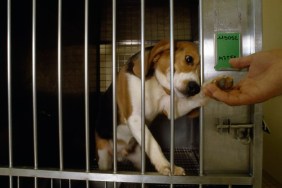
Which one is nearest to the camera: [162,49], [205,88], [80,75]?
[205,88]

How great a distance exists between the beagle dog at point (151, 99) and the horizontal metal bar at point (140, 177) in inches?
0.9

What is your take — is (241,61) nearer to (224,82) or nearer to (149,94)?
(224,82)

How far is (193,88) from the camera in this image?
75 cm

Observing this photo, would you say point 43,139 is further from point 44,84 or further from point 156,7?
point 156,7

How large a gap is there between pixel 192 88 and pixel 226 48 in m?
0.15

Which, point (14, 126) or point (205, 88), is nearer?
point (205, 88)

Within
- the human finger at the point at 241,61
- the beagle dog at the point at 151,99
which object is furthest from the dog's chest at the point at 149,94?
the human finger at the point at 241,61

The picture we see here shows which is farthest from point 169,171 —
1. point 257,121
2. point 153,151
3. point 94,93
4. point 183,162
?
point 94,93

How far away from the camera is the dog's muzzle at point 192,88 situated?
749mm

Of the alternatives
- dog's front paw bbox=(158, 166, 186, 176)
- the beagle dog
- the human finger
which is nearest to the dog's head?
the beagle dog

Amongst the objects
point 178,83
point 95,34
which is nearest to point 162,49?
point 178,83

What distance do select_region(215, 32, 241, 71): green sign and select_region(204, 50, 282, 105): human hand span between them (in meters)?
0.04

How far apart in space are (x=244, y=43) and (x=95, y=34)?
55 cm

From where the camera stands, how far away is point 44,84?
3.08ft
